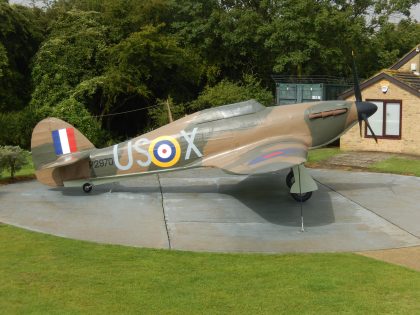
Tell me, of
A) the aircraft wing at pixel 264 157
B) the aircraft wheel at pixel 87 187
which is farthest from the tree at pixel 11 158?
the aircraft wing at pixel 264 157

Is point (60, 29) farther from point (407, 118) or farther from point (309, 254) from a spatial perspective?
point (309, 254)

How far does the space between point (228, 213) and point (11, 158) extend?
748cm

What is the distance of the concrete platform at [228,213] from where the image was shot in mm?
10758

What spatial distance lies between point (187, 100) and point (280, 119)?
17687 millimetres

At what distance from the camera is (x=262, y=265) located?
9102 mm

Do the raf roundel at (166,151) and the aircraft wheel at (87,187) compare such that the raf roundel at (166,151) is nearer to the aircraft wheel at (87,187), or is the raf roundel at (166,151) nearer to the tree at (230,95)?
the aircraft wheel at (87,187)

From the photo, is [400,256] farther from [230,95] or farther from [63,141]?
[230,95]

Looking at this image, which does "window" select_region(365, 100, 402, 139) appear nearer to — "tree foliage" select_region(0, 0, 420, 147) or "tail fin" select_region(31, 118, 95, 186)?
"tree foliage" select_region(0, 0, 420, 147)

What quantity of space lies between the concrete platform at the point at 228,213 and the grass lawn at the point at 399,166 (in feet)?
2.51

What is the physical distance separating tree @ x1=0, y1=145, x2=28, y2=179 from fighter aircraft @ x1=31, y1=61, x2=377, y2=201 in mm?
A: 1926

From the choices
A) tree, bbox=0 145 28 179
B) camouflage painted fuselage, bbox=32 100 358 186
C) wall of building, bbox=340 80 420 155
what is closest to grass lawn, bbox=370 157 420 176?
wall of building, bbox=340 80 420 155

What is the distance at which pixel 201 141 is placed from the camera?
14.6 metres

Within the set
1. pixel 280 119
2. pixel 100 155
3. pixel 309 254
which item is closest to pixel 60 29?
pixel 100 155

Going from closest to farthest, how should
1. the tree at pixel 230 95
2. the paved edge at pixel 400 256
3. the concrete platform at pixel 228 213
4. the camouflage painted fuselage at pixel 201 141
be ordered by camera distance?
the paved edge at pixel 400 256 < the concrete platform at pixel 228 213 < the camouflage painted fuselage at pixel 201 141 < the tree at pixel 230 95
